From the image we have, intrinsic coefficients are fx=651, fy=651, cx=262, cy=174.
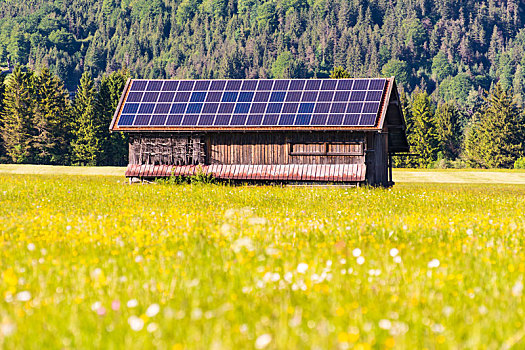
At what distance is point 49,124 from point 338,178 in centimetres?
5959

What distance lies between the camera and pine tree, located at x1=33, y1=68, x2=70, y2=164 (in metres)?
83.1

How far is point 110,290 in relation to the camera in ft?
23.4

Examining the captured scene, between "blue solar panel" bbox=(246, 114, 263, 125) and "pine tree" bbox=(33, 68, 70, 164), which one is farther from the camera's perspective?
"pine tree" bbox=(33, 68, 70, 164)

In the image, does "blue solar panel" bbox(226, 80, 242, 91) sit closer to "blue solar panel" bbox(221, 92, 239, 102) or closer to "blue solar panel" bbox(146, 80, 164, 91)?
"blue solar panel" bbox(221, 92, 239, 102)

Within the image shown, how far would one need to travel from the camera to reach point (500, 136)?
102m

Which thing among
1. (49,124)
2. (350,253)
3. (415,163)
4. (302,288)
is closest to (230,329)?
(302,288)

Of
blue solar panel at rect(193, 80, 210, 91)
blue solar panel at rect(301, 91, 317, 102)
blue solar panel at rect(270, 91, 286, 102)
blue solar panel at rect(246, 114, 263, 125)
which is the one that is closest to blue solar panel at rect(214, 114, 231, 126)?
blue solar panel at rect(246, 114, 263, 125)

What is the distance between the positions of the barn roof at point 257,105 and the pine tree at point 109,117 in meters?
51.2

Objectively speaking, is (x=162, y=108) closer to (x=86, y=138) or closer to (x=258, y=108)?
(x=258, y=108)

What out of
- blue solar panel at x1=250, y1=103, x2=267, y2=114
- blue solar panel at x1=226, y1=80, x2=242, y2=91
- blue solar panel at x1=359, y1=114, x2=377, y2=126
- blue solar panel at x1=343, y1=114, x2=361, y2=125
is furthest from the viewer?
blue solar panel at x1=226, y1=80, x2=242, y2=91

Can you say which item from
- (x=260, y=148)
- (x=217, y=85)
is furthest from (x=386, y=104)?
(x=217, y=85)

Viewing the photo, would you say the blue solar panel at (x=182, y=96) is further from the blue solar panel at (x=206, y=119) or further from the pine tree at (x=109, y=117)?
the pine tree at (x=109, y=117)

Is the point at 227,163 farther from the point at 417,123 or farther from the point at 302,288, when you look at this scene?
the point at 417,123

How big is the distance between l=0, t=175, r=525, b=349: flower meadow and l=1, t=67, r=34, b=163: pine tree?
7254 cm
